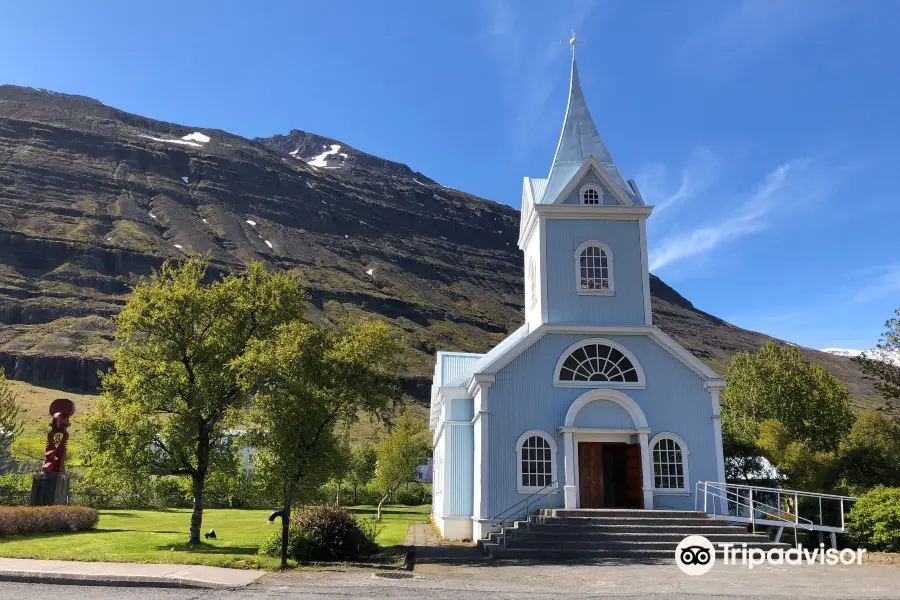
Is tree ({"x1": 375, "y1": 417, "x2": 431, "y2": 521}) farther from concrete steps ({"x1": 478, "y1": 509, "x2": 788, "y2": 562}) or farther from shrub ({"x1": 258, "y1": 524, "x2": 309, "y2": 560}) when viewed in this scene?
shrub ({"x1": 258, "y1": 524, "x2": 309, "y2": 560})

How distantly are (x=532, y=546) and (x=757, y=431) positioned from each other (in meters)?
23.2

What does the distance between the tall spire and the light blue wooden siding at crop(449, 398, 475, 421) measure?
736 centimetres

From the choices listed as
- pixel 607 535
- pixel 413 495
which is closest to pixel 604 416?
pixel 607 535

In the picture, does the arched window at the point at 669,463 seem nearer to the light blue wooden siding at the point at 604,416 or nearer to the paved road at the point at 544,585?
the light blue wooden siding at the point at 604,416

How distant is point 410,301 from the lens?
15350 cm

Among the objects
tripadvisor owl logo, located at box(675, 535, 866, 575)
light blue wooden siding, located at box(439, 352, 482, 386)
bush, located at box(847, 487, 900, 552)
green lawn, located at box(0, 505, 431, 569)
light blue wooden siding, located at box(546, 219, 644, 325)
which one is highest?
light blue wooden siding, located at box(546, 219, 644, 325)

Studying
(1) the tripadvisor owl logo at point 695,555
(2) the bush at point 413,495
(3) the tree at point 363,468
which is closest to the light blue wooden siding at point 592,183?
(1) the tripadvisor owl logo at point 695,555

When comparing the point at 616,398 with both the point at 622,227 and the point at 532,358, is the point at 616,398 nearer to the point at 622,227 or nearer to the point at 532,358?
the point at 532,358

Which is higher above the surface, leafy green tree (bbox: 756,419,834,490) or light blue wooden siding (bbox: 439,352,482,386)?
light blue wooden siding (bbox: 439,352,482,386)

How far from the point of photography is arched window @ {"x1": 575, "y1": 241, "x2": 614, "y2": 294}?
2211 centimetres

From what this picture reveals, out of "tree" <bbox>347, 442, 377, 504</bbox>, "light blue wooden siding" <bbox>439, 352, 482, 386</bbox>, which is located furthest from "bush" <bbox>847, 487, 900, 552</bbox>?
"tree" <bbox>347, 442, 377, 504</bbox>

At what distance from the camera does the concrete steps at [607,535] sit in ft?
54.4

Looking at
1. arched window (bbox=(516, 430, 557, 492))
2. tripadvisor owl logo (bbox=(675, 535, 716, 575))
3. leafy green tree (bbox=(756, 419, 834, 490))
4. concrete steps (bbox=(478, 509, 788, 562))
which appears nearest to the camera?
tripadvisor owl logo (bbox=(675, 535, 716, 575))

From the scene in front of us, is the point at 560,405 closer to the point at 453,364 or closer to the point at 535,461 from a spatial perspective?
the point at 535,461
